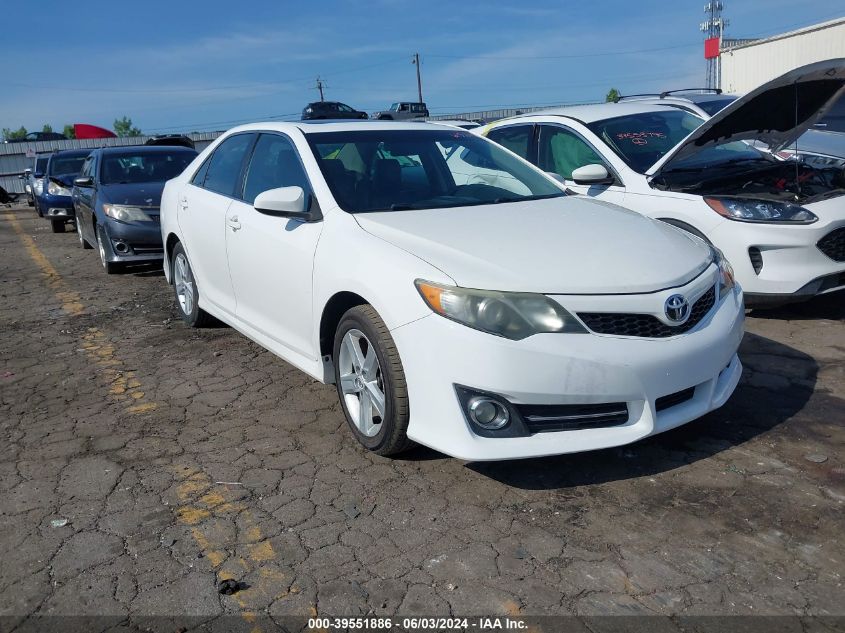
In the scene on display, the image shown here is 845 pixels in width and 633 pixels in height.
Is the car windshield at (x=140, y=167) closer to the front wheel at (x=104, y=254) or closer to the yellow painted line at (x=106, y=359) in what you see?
the front wheel at (x=104, y=254)

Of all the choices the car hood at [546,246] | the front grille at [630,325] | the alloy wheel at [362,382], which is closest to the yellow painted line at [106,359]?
the alloy wheel at [362,382]

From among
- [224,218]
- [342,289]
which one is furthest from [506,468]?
[224,218]

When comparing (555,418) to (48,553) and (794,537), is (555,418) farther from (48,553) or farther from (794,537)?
(48,553)

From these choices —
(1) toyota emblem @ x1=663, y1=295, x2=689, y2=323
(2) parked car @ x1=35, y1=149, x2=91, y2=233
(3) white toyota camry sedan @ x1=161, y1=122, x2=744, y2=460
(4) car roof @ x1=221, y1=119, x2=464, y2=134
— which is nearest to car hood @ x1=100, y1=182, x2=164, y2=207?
(4) car roof @ x1=221, y1=119, x2=464, y2=134

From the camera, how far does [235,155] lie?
17.7ft

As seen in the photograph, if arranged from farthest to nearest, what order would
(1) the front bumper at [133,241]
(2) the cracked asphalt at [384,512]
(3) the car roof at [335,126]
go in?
(1) the front bumper at [133,241], (3) the car roof at [335,126], (2) the cracked asphalt at [384,512]

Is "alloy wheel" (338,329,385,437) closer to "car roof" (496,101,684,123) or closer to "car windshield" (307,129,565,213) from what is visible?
"car windshield" (307,129,565,213)

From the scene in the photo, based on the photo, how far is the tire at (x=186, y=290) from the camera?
6.09 m

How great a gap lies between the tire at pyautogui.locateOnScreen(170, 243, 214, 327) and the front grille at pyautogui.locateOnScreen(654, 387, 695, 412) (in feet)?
12.3

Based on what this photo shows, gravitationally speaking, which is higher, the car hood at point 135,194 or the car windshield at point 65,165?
the car windshield at point 65,165

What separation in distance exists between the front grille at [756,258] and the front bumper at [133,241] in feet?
21.1

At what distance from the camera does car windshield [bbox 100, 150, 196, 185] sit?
10133 millimetres

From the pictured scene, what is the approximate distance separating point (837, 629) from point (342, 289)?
2393 millimetres

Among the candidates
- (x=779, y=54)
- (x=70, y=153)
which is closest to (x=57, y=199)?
(x=70, y=153)
